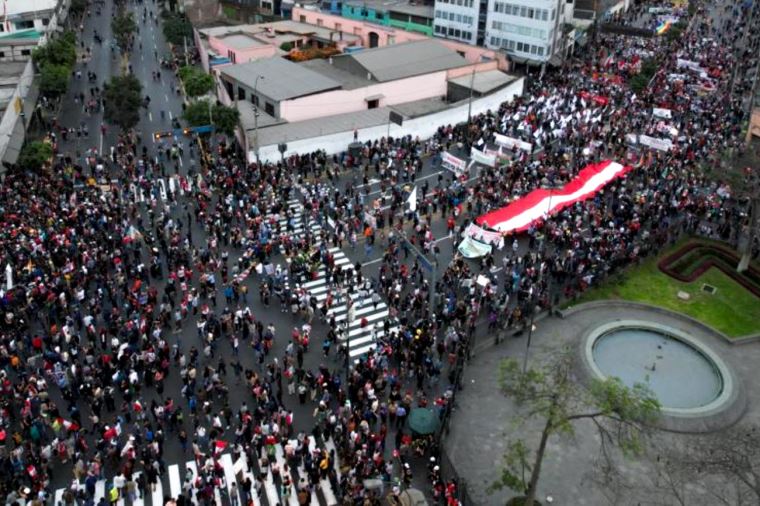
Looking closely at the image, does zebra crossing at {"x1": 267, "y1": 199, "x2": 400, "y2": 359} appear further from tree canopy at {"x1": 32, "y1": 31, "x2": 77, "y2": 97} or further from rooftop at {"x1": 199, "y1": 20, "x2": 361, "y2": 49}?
rooftop at {"x1": 199, "y1": 20, "x2": 361, "y2": 49}

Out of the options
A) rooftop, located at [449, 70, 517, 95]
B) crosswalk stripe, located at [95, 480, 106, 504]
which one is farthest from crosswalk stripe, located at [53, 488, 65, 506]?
rooftop, located at [449, 70, 517, 95]

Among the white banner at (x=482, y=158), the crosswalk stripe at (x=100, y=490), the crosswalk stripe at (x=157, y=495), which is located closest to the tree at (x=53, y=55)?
the white banner at (x=482, y=158)

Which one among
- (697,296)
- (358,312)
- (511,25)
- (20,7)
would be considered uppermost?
(20,7)

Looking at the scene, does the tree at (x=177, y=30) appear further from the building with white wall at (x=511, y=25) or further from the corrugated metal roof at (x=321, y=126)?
the corrugated metal roof at (x=321, y=126)

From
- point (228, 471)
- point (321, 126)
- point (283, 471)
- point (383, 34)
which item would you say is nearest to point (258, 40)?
point (383, 34)

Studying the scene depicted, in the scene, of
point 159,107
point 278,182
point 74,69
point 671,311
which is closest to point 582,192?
point 671,311

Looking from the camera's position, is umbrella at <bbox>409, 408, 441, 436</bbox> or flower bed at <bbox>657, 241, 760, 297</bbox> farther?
flower bed at <bbox>657, 241, 760, 297</bbox>

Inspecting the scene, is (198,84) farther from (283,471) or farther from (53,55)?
(283,471)
